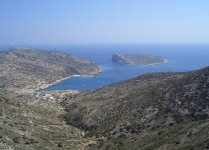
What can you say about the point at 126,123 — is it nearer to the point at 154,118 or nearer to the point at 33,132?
the point at 154,118

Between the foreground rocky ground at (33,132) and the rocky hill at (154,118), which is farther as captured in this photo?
the foreground rocky ground at (33,132)

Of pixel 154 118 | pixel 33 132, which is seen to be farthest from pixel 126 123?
pixel 33 132

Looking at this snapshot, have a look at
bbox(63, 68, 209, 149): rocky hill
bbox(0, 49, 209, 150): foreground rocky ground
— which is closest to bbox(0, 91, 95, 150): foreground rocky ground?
bbox(0, 49, 209, 150): foreground rocky ground

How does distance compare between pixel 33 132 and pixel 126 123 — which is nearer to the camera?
pixel 33 132

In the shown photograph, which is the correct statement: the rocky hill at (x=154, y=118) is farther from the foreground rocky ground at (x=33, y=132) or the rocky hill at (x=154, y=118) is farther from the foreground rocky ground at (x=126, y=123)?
the foreground rocky ground at (x=33, y=132)

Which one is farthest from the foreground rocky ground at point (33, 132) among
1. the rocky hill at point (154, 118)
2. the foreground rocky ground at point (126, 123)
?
the rocky hill at point (154, 118)

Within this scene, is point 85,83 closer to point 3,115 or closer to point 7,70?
point 7,70

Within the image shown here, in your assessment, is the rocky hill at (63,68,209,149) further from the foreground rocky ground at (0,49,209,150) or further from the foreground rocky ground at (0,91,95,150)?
the foreground rocky ground at (0,91,95,150)

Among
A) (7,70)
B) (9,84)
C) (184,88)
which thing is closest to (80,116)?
(184,88)
